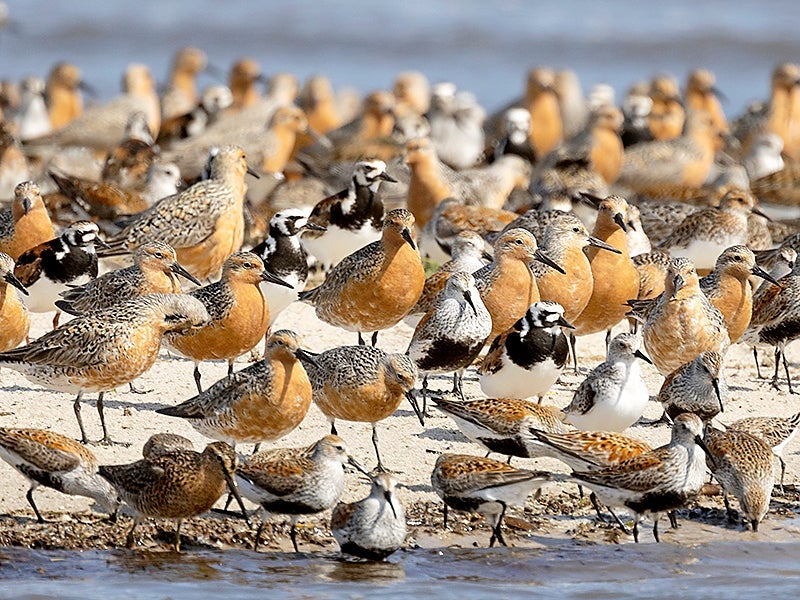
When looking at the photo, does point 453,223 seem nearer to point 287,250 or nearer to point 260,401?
point 287,250

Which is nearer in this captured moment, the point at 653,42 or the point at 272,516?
the point at 272,516

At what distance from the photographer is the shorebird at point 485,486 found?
340 inches

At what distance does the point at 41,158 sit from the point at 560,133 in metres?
10.1

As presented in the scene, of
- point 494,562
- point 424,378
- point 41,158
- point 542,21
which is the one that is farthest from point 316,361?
point 542,21

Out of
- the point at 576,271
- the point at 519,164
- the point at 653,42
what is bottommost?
the point at 576,271

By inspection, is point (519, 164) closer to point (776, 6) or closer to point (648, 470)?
point (648, 470)

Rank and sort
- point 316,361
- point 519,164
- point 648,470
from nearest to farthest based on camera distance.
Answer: point 648,470, point 316,361, point 519,164

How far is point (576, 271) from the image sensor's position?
12117 mm

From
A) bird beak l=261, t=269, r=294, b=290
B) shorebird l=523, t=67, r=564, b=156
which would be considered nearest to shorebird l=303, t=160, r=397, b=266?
bird beak l=261, t=269, r=294, b=290

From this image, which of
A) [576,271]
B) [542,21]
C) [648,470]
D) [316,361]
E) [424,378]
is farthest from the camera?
[542,21]

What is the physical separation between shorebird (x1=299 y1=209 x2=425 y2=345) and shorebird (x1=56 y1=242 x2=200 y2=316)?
4.09ft

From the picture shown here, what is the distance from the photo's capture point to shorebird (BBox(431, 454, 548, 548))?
8.63 meters

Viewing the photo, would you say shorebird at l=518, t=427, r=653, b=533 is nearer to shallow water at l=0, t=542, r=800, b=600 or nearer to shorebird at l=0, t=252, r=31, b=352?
shallow water at l=0, t=542, r=800, b=600

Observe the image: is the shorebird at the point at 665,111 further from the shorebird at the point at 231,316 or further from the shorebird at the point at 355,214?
the shorebird at the point at 231,316
